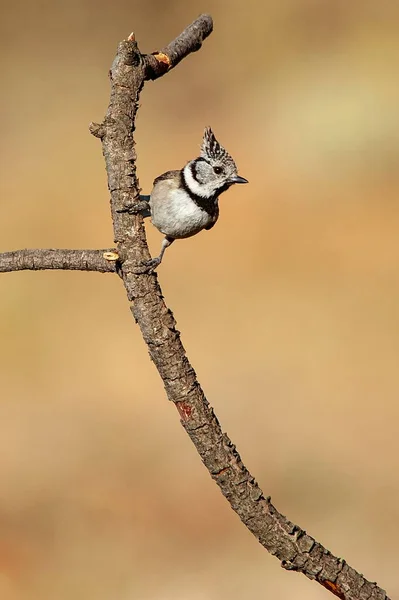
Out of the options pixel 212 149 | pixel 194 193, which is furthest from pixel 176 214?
pixel 212 149

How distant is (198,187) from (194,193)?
42mm

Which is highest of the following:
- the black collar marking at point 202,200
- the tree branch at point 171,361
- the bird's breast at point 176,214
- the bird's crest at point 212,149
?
the bird's crest at point 212,149

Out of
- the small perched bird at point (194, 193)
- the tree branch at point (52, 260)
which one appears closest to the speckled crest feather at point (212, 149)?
the small perched bird at point (194, 193)

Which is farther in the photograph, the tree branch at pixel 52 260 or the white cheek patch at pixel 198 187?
the white cheek patch at pixel 198 187

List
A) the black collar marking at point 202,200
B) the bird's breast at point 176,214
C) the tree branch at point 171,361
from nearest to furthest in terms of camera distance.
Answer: the tree branch at point 171,361 < the bird's breast at point 176,214 < the black collar marking at point 202,200

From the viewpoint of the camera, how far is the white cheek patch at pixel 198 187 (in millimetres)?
3865

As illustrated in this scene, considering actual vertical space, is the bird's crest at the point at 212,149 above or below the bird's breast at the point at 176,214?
above

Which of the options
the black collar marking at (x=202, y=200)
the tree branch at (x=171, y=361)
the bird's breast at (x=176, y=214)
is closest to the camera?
the tree branch at (x=171, y=361)

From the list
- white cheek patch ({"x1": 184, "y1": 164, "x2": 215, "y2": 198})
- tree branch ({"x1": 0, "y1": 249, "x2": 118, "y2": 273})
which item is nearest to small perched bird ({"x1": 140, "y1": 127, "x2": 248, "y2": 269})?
white cheek patch ({"x1": 184, "y1": 164, "x2": 215, "y2": 198})

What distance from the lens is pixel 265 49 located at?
28.3 ft

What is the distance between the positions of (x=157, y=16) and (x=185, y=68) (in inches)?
22.4

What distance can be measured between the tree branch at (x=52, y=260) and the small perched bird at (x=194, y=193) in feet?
3.18

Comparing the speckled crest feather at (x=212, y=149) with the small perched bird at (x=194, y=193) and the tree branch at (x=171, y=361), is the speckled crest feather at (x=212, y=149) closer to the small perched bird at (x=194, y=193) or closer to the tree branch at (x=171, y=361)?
the small perched bird at (x=194, y=193)

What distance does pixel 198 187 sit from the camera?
153 inches
